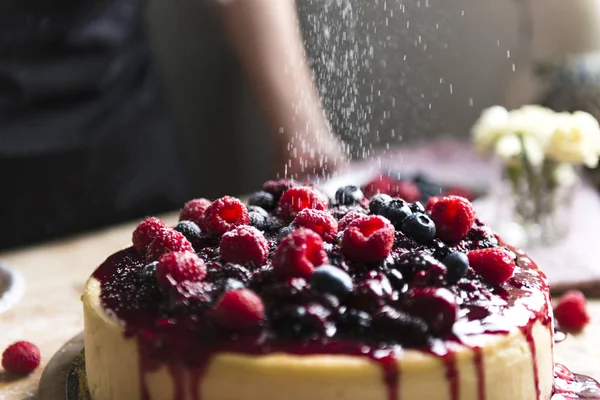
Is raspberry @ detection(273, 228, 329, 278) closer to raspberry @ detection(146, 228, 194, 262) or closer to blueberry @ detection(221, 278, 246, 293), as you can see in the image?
blueberry @ detection(221, 278, 246, 293)

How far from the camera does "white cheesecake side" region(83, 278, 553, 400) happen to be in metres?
1.11

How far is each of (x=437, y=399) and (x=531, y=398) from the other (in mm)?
203

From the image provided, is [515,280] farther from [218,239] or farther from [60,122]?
[60,122]

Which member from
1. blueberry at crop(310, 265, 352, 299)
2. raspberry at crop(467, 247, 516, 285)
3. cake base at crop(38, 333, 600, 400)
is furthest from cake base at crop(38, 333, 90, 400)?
raspberry at crop(467, 247, 516, 285)

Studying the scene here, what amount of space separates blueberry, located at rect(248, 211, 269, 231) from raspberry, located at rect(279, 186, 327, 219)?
5 centimetres

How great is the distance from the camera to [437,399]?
1146mm

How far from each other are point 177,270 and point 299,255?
7.5 inches

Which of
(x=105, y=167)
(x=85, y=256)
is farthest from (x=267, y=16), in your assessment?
(x=85, y=256)

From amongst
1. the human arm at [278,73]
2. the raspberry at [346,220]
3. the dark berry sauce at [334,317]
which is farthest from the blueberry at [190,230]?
the human arm at [278,73]

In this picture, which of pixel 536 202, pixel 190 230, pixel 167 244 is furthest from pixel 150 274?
pixel 536 202

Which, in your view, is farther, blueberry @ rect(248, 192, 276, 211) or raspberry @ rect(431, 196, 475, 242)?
blueberry @ rect(248, 192, 276, 211)

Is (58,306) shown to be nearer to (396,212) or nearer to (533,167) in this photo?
(396,212)

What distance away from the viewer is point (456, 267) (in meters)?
1.27

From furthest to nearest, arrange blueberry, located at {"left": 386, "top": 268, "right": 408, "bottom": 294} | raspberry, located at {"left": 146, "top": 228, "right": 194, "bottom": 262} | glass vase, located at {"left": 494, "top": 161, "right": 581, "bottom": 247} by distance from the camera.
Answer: glass vase, located at {"left": 494, "top": 161, "right": 581, "bottom": 247}
raspberry, located at {"left": 146, "top": 228, "right": 194, "bottom": 262}
blueberry, located at {"left": 386, "top": 268, "right": 408, "bottom": 294}
